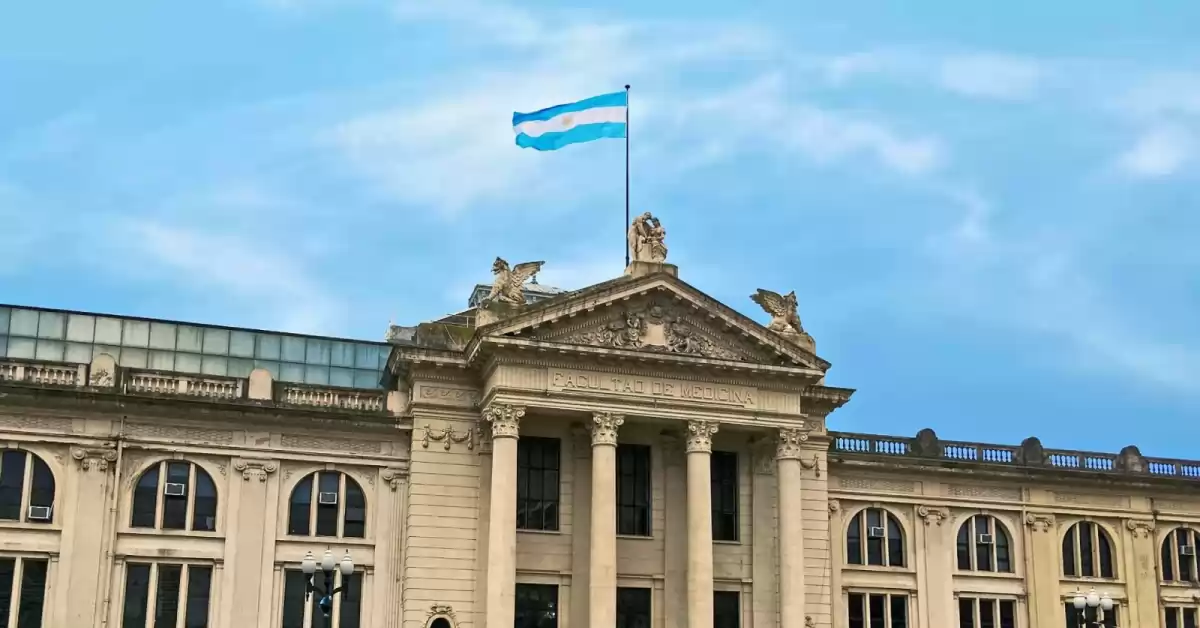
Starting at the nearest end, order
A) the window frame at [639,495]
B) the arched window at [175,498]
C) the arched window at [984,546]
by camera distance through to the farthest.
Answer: the arched window at [175,498], the window frame at [639,495], the arched window at [984,546]

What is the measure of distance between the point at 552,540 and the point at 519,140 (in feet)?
43.6

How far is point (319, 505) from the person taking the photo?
41344 millimetres

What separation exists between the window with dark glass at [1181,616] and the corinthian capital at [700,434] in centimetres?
2013

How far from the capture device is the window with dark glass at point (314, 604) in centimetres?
4031

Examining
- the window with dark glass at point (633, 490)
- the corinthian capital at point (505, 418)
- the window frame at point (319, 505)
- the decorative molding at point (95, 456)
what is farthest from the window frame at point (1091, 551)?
the decorative molding at point (95, 456)

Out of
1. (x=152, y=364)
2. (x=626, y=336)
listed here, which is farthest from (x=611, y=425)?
(x=152, y=364)

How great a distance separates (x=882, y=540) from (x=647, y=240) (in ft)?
45.0

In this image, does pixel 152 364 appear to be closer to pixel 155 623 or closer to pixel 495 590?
pixel 155 623

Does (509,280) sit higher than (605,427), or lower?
higher

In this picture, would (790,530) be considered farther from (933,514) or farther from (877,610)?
(933,514)

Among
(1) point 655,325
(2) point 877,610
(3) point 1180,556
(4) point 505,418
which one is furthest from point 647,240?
(3) point 1180,556

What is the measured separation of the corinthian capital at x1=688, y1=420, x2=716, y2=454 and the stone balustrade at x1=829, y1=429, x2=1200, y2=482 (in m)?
6.60

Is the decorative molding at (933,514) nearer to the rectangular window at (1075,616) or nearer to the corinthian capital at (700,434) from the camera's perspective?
the rectangular window at (1075,616)

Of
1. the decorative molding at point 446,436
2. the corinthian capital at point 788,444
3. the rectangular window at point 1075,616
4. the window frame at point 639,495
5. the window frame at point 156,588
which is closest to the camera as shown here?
the window frame at point 156,588
